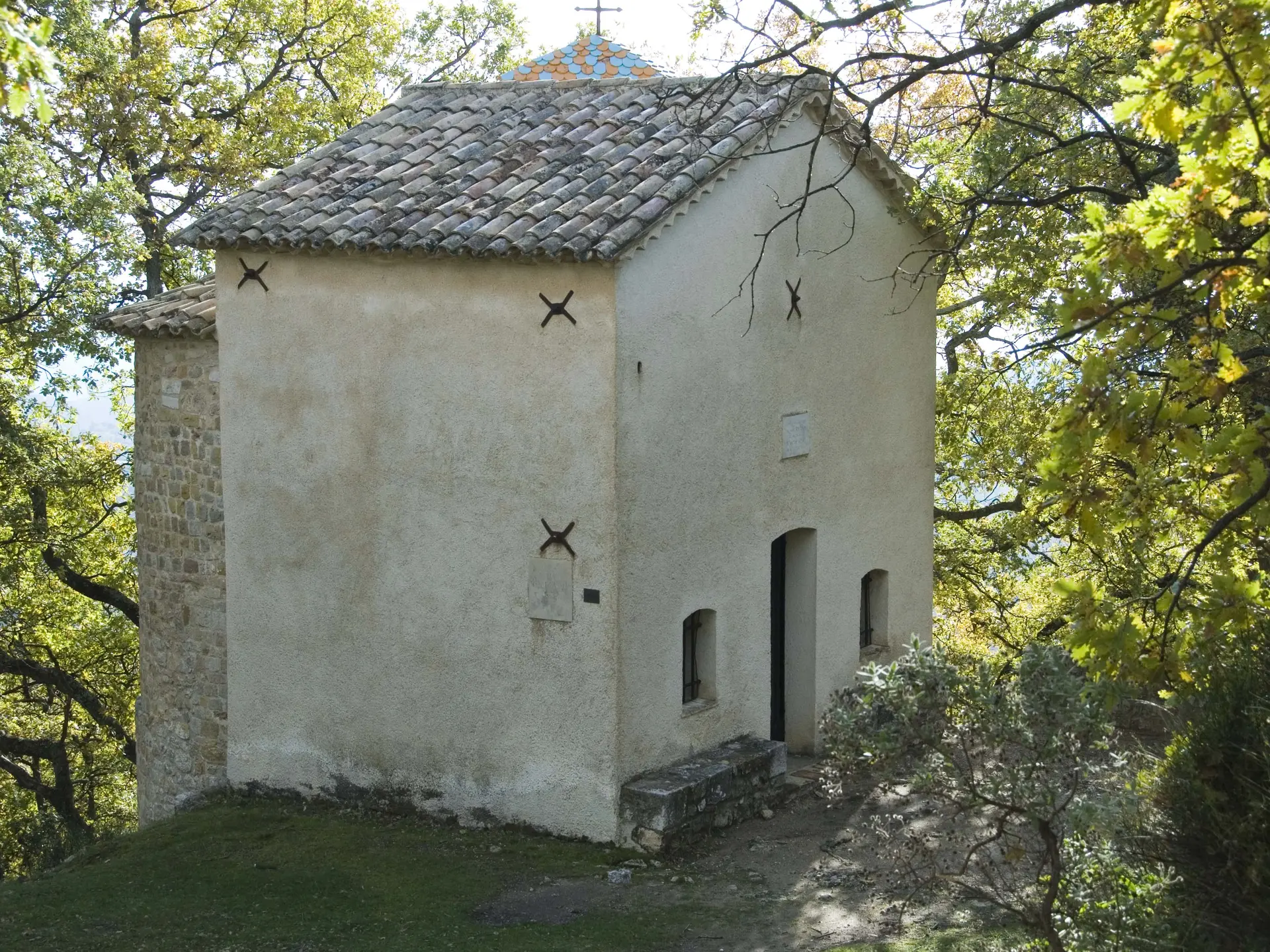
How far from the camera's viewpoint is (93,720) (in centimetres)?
2119

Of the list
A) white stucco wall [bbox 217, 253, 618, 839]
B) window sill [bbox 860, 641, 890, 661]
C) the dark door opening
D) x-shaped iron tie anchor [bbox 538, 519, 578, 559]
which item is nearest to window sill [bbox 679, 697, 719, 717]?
white stucco wall [bbox 217, 253, 618, 839]

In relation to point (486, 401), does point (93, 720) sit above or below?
below

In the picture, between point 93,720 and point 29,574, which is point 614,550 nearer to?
point 29,574

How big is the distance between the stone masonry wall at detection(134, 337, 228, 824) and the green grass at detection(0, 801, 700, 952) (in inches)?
39.0

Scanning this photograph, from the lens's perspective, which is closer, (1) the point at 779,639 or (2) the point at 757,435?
(2) the point at 757,435

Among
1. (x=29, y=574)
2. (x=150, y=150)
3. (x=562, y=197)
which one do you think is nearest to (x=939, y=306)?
(x=562, y=197)

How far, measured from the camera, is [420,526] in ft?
34.2

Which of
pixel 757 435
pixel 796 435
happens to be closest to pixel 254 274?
pixel 757 435

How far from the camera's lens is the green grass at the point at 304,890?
336 inches

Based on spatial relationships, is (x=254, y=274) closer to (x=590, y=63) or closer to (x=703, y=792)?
(x=590, y=63)

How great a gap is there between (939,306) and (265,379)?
878 centimetres

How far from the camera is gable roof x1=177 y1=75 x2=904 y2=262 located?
9672 mm

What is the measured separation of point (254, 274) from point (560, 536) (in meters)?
3.26

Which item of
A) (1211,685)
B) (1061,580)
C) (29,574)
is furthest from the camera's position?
(29,574)
